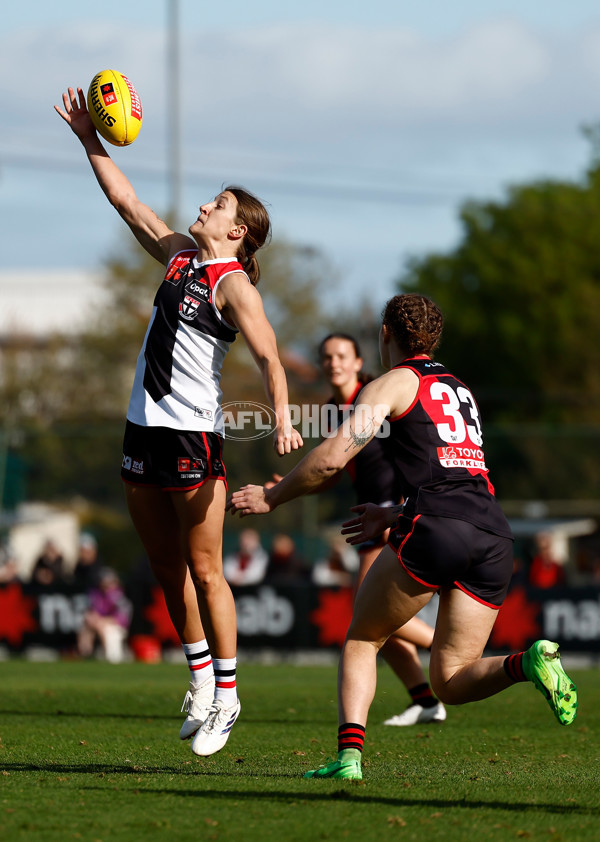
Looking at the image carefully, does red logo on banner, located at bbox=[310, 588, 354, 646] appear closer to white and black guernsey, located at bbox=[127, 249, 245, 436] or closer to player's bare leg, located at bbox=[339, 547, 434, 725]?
white and black guernsey, located at bbox=[127, 249, 245, 436]

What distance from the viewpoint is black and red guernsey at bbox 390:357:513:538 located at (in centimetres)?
506

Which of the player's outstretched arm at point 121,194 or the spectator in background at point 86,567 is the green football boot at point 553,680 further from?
the spectator in background at point 86,567

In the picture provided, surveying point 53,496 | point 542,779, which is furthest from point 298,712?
point 53,496

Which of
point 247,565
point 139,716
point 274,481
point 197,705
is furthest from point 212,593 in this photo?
point 247,565

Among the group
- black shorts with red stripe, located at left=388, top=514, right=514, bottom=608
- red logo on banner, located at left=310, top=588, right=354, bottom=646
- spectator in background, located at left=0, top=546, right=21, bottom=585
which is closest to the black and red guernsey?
black shorts with red stripe, located at left=388, top=514, right=514, bottom=608

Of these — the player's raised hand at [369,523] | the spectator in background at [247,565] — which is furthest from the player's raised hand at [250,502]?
the spectator in background at [247,565]

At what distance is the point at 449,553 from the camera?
496 centimetres

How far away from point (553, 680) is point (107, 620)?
1288cm

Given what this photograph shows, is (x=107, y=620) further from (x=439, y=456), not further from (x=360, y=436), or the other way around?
(x=360, y=436)

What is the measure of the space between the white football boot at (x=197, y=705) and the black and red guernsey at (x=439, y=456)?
1.55 meters

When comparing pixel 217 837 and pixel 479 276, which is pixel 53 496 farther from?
pixel 479 276

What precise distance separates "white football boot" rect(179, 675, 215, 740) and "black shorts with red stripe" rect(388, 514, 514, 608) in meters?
1.45

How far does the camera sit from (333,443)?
16.1ft

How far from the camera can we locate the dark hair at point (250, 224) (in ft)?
19.4
